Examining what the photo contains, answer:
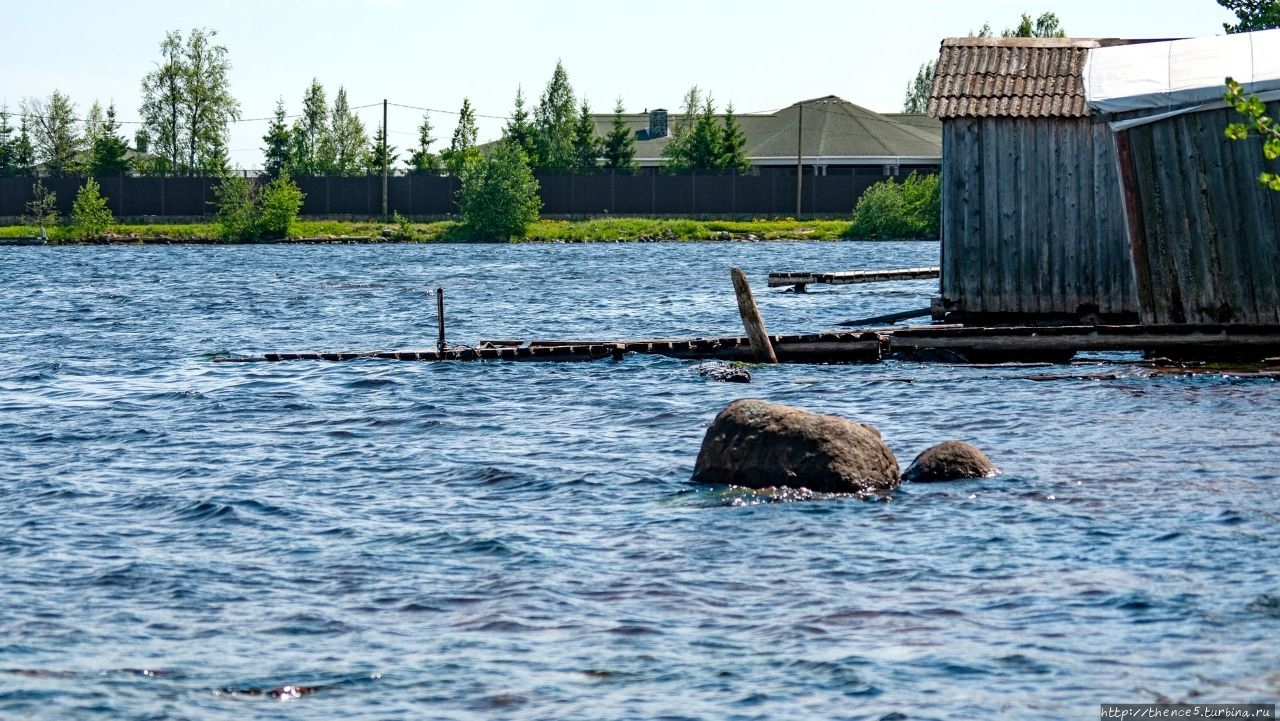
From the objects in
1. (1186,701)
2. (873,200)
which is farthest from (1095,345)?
(873,200)

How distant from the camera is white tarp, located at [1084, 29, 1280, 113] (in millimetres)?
20703

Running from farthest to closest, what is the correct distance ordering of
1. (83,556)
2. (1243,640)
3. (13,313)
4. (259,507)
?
(13,313)
(259,507)
(83,556)
(1243,640)

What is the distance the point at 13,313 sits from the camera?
129 feet

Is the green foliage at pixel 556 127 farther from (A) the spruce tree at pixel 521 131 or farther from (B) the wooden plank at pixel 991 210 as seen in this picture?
(B) the wooden plank at pixel 991 210

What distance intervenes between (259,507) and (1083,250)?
13178 millimetres

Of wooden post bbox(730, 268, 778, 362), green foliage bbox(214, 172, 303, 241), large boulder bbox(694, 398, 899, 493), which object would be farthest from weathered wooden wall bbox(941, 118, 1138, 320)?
green foliage bbox(214, 172, 303, 241)

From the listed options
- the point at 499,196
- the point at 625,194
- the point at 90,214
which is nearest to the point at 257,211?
the point at 90,214

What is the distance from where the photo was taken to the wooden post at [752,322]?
2319cm

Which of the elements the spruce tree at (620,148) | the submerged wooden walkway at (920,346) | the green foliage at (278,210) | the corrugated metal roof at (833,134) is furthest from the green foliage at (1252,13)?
the submerged wooden walkway at (920,346)

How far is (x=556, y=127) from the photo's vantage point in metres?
93.5

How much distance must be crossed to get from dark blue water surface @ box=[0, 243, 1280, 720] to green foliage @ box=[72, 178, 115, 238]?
57857 mm

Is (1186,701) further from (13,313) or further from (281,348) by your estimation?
(13,313)

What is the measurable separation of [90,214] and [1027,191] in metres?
65.0

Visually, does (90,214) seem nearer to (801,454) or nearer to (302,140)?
(302,140)
